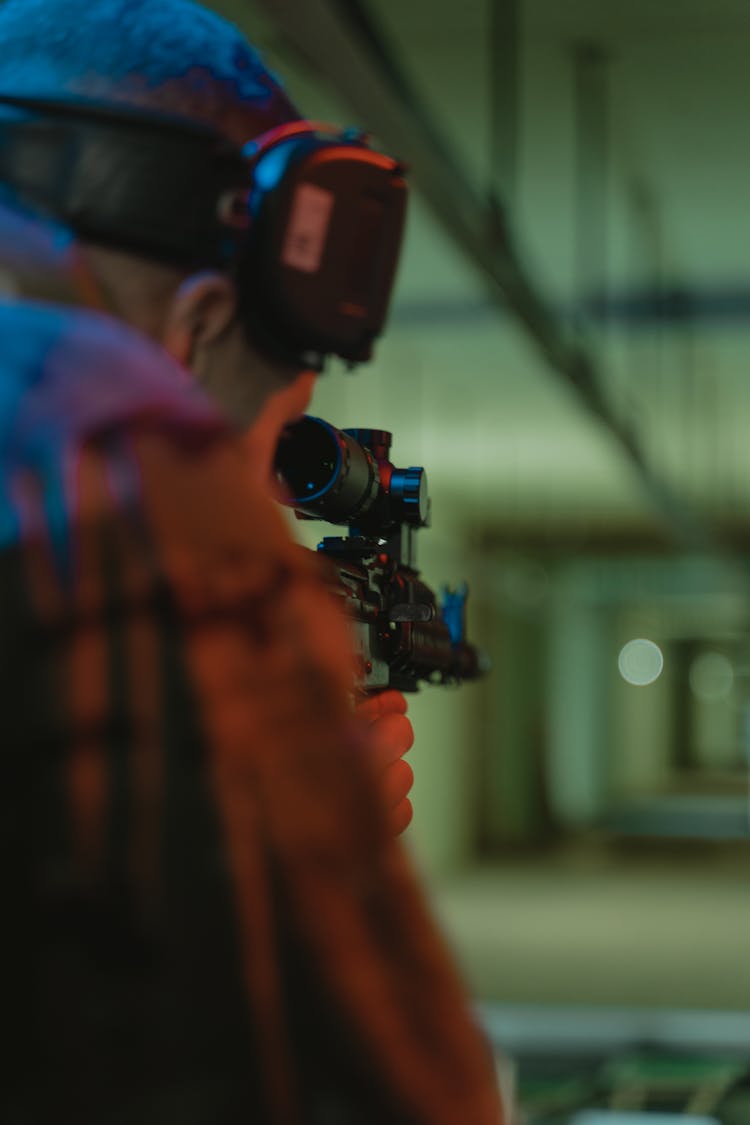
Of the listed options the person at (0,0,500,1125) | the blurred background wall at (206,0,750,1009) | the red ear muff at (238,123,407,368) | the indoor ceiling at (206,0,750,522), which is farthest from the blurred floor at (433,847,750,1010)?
the person at (0,0,500,1125)

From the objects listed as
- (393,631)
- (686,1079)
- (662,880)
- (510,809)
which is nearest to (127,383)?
(393,631)

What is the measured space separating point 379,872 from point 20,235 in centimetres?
28

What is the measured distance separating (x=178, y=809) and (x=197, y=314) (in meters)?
0.26

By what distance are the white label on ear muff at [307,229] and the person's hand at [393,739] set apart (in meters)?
0.33

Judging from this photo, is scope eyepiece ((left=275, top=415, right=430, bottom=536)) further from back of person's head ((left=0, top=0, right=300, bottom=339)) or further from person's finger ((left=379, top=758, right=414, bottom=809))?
back of person's head ((left=0, top=0, right=300, bottom=339))

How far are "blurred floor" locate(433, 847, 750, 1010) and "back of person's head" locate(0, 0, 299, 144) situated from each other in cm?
630

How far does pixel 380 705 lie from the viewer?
105 centimetres

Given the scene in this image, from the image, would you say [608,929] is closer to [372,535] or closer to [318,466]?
[372,535]

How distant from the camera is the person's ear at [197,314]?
0.60 m

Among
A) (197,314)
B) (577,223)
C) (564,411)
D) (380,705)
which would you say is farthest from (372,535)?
(564,411)

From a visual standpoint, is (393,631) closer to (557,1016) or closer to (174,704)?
(174,704)

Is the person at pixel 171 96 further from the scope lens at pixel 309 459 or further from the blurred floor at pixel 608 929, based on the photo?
the blurred floor at pixel 608 929

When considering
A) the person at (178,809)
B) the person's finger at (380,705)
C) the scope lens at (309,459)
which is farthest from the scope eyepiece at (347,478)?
the person at (178,809)

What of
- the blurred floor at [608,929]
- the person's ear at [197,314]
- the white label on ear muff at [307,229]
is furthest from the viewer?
the blurred floor at [608,929]
